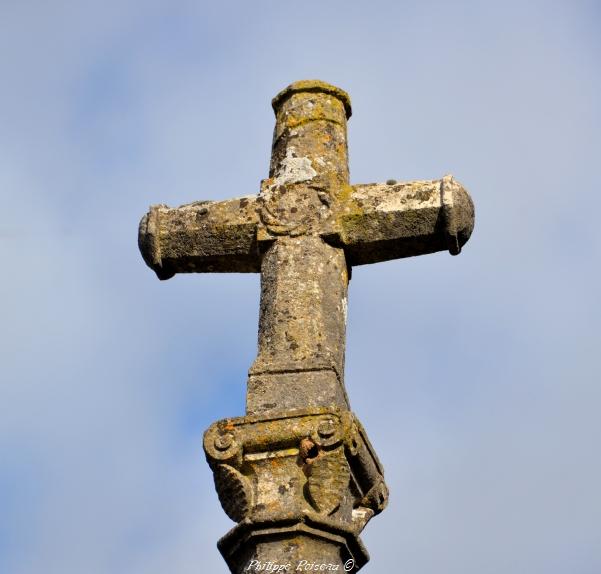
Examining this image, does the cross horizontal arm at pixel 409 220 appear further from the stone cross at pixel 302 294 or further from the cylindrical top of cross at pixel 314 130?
the cylindrical top of cross at pixel 314 130

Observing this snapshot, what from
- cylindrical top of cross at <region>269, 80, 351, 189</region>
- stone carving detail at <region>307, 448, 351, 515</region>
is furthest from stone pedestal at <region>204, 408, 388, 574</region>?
cylindrical top of cross at <region>269, 80, 351, 189</region>

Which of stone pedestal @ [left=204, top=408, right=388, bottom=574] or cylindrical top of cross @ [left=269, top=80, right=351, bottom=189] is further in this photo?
cylindrical top of cross @ [left=269, top=80, right=351, bottom=189]

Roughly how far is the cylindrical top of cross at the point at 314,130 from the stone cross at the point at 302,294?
10mm

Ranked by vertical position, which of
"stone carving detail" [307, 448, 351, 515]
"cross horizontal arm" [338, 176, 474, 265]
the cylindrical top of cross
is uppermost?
the cylindrical top of cross

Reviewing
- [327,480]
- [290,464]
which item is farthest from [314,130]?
[327,480]

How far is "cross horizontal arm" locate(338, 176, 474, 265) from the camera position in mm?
9219

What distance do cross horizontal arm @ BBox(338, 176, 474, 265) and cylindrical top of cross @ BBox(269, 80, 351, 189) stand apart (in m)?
0.30

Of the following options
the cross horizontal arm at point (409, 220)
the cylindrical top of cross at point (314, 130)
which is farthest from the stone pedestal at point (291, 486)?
the cylindrical top of cross at point (314, 130)

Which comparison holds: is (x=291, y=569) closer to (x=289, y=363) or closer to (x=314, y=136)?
(x=289, y=363)

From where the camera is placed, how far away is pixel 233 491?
824cm

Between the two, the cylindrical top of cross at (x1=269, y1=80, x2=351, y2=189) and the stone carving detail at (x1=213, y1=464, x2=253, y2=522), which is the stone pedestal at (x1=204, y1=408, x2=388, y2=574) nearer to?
the stone carving detail at (x1=213, y1=464, x2=253, y2=522)

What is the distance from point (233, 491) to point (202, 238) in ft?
6.27

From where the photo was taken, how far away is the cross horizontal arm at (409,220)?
9.22m

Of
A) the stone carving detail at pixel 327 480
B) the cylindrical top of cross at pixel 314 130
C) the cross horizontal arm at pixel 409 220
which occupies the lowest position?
the stone carving detail at pixel 327 480
